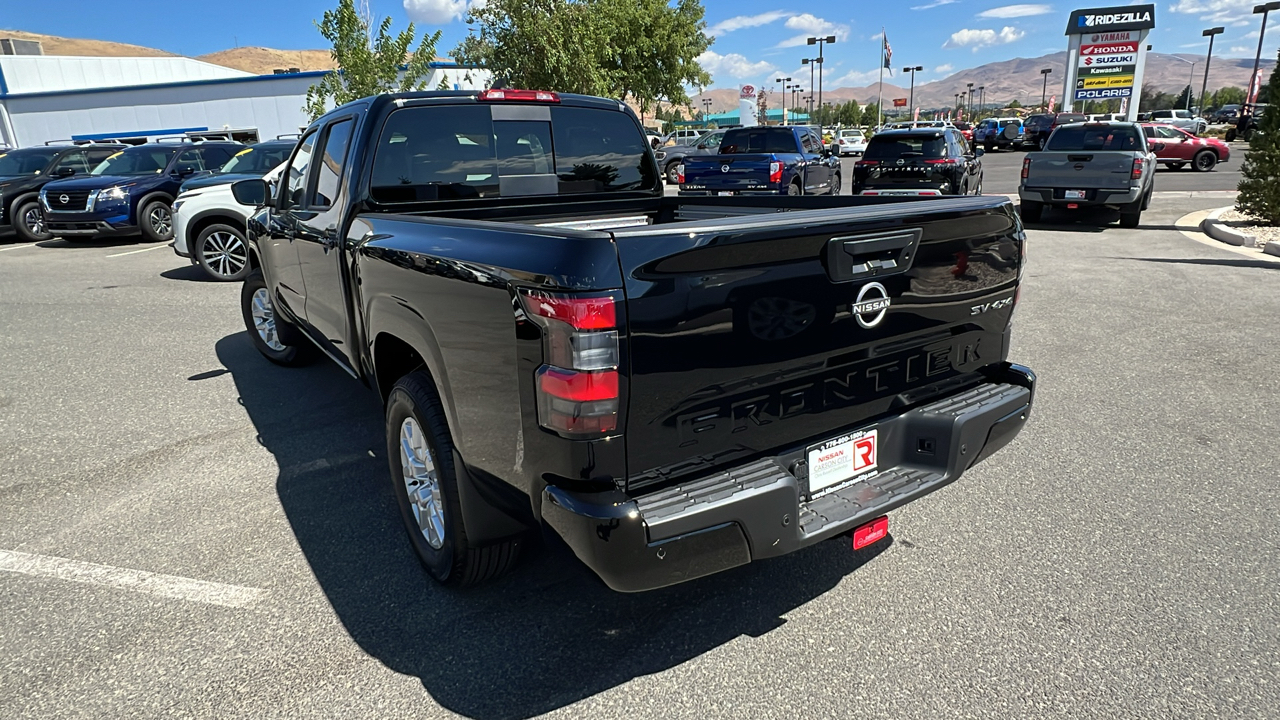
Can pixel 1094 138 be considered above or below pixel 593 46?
below

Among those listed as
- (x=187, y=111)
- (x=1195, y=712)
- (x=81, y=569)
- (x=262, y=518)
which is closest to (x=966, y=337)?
(x=1195, y=712)

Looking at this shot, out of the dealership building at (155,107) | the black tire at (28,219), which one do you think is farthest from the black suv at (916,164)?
the dealership building at (155,107)

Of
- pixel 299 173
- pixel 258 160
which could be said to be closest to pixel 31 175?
pixel 258 160

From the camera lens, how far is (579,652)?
2719mm

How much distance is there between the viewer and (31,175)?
1549 cm

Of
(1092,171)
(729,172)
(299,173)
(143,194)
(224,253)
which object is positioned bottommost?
(224,253)

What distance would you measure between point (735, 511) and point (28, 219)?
59.6 feet

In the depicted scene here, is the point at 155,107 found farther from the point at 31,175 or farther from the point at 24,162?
the point at 31,175

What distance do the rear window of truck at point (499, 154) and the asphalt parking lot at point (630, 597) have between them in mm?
1602

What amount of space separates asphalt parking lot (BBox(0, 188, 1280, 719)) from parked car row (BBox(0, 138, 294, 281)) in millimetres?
5237

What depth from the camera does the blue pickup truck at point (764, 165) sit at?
580 inches

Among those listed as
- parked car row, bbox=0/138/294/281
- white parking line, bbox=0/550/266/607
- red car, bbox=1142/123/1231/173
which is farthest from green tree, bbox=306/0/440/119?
red car, bbox=1142/123/1231/173

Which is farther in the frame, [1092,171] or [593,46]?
[593,46]

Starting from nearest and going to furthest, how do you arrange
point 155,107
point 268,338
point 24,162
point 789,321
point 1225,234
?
1. point 789,321
2. point 268,338
3. point 1225,234
4. point 24,162
5. point 155,107
